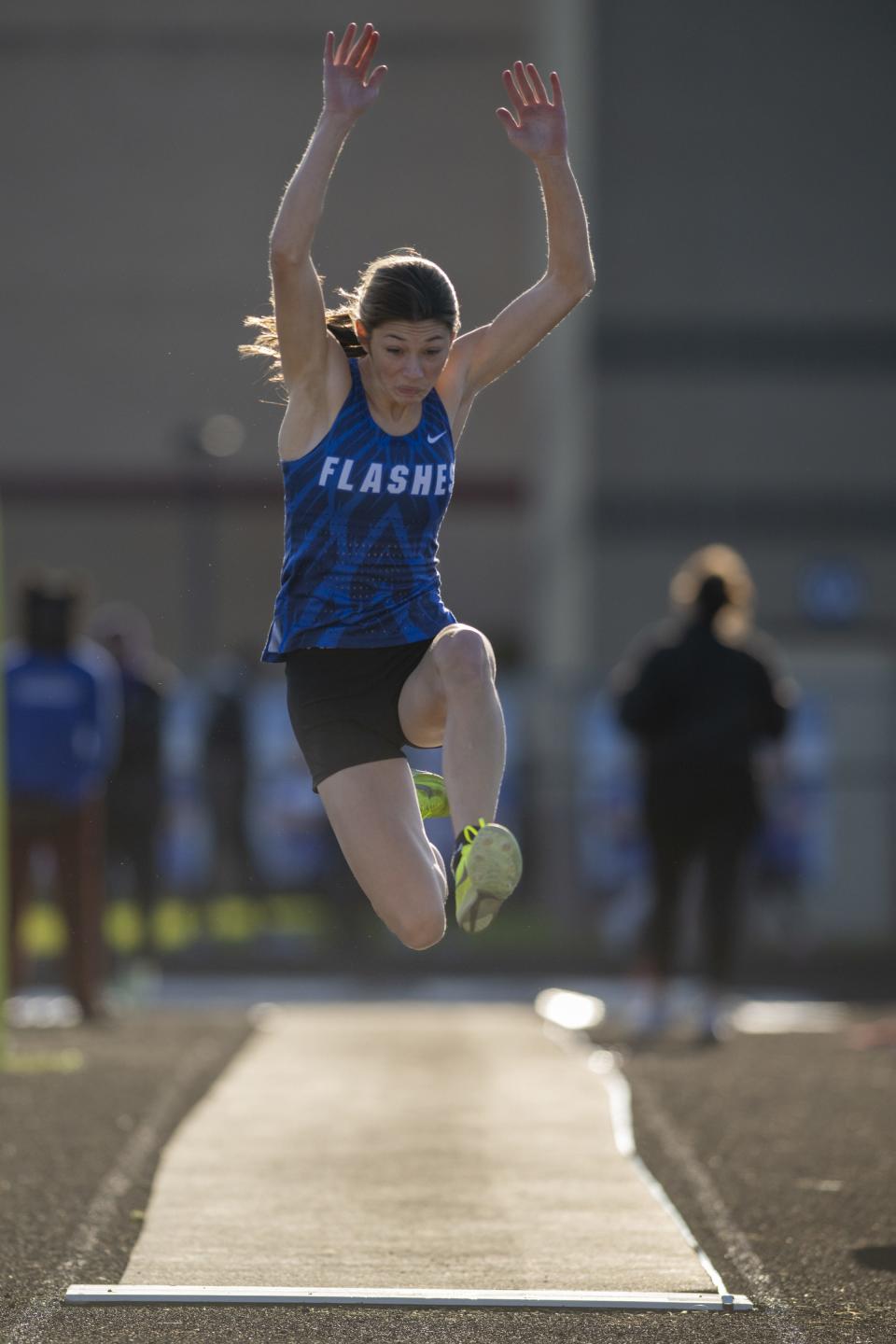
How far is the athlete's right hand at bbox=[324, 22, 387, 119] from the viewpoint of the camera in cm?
539

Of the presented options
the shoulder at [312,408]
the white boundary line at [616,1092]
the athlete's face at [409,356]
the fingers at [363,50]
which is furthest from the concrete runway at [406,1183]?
the fingers at [363,50]

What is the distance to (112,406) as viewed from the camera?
1110 inches

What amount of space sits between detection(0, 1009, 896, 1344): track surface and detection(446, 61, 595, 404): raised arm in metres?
2.37

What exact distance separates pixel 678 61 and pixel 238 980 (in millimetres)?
10044

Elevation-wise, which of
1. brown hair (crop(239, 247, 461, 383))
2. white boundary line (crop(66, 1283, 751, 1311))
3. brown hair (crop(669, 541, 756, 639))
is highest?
brown hair (crop(239, 247, 461, 383))

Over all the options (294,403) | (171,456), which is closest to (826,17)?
(171,456)

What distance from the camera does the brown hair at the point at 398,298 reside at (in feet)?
18.0

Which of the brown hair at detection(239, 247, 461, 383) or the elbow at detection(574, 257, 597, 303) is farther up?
the elbow at detection(574, 257, 597, 303)

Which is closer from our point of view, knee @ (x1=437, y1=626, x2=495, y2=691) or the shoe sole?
the shoe sole

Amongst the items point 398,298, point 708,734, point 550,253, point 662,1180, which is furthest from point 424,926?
point 708,734

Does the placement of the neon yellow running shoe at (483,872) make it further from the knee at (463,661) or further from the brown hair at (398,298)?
the brown hair at (398,298)

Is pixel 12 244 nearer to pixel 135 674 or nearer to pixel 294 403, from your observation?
pixel 135 674

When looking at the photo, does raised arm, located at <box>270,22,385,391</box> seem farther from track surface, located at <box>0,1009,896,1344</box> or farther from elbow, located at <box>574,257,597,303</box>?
track surface, located at <box>0,1009,896,1344</box>

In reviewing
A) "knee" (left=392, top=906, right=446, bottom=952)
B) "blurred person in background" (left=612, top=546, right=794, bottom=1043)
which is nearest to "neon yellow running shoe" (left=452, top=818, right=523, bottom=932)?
"knee" (left=392, top=906, right=446, bottom=952)
